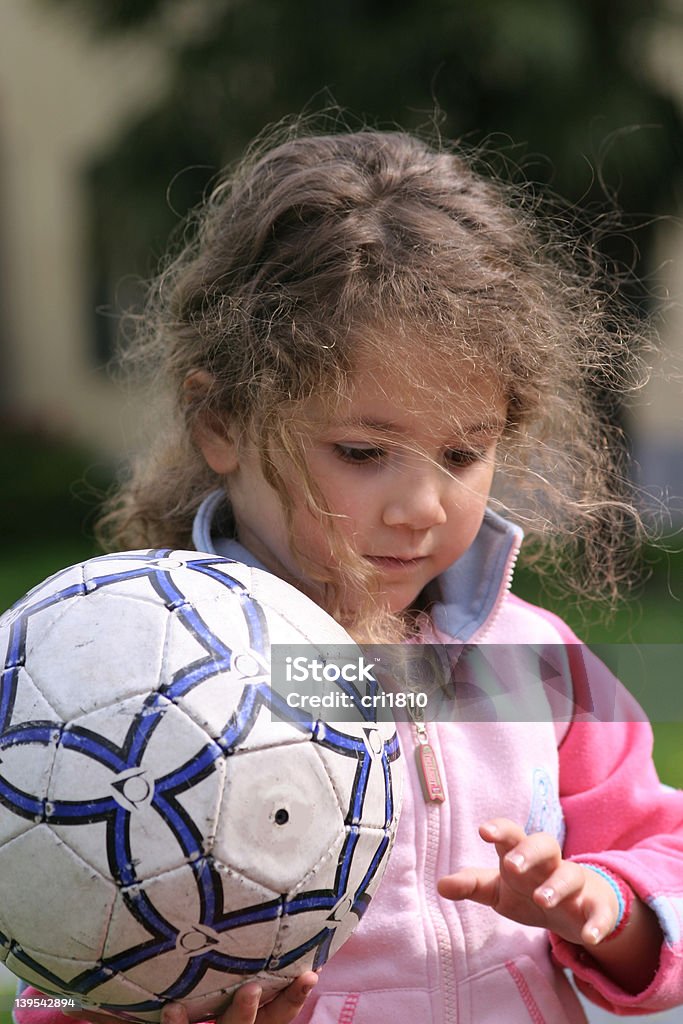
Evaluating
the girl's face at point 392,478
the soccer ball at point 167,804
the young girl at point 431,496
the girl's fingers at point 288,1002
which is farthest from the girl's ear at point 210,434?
the girl's fingers at point 288,1002

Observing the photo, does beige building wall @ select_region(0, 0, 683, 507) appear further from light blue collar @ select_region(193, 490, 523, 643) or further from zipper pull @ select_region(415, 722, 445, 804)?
zipper pull @ select_region(415, 722, 445, 804)

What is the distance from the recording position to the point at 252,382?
237 cm

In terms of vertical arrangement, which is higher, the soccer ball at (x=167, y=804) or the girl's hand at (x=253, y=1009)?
the soccer ball at (x=167, y=804)

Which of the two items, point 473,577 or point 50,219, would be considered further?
point 50,219

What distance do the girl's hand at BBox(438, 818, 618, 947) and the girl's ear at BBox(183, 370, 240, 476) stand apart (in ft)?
2.82

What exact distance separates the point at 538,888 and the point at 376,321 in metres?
0.97

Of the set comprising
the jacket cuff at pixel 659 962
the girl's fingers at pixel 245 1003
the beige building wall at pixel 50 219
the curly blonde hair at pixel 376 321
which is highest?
the beige building wall at pixel 50 219

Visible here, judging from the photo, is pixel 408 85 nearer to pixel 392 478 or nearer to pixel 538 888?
pixel 392 478

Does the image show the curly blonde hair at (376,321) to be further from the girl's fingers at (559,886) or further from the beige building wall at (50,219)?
the beige building wall at (50,219)

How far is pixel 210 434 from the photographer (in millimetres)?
2510

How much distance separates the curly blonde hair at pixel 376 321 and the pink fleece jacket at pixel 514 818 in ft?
0.68

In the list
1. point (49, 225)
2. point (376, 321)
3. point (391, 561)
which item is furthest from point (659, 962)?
point (49, 225)

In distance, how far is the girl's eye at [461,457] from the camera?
2.29 metres

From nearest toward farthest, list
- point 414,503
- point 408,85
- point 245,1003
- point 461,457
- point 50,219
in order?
point 245,1003 < point 414,503 < point 461,457 < point 408,85 < point 50,219
